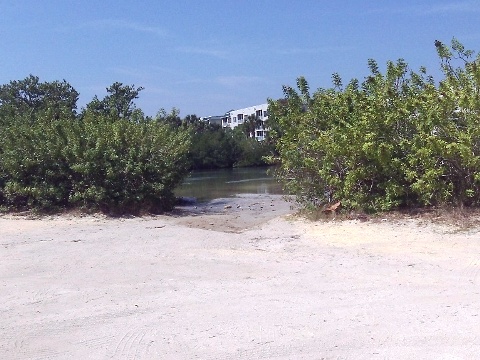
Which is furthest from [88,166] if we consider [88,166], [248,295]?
[248,295]

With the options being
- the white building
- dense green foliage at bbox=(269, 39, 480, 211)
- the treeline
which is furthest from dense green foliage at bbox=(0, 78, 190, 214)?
the white building

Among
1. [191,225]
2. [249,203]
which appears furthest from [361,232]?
[249,203]

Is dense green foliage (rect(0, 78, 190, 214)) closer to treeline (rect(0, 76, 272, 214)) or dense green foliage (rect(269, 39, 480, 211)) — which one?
treeline (rect(0, 76, 272, 214))

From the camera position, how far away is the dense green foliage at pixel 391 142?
1315 cm

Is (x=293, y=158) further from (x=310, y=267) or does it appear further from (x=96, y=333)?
(x=96, y=333)

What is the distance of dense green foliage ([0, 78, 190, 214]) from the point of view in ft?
61.4

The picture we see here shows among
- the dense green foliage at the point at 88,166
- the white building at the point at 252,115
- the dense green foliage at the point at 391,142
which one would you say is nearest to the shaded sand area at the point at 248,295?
the dense green foliage at the point at 391,142

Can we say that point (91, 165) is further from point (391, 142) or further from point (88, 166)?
point (391, 142)

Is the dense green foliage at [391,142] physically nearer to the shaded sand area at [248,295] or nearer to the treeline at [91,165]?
the shaded sand area at [248,295]

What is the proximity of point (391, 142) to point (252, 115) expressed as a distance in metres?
77.6

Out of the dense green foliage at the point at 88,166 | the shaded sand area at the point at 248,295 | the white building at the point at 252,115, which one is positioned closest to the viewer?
the shaded sand area at the point at 248,295

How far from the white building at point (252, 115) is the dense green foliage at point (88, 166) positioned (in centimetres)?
6088

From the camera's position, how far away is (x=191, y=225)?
1669 centimetres

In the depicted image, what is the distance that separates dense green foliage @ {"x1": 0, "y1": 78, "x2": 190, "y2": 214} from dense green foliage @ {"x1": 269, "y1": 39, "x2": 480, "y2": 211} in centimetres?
496
